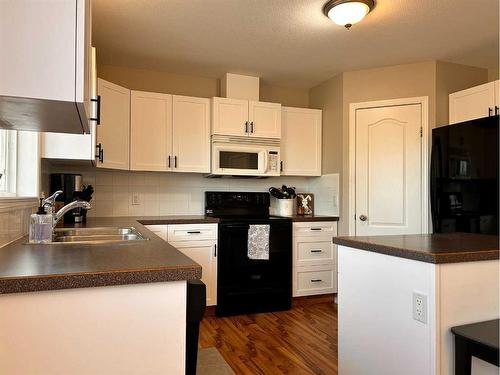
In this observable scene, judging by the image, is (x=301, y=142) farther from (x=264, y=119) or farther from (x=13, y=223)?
(x=13, y=223)

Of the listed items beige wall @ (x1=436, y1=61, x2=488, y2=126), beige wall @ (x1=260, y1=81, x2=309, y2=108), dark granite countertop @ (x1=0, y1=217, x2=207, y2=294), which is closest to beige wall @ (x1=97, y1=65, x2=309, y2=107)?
beige wall @ (x1=260, y1=81, x2=309, y2=108)

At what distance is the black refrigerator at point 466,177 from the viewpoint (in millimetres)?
2686

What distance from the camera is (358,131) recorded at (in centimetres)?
360

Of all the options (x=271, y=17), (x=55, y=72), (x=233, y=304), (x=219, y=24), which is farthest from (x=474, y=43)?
(x=55, y=72)

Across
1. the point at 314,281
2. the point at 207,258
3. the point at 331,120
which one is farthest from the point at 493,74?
the point at 207,258

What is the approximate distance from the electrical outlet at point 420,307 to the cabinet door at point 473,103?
2.28 metres

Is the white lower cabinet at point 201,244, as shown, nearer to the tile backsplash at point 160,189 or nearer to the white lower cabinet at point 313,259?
the tile backsplash at point 160,189

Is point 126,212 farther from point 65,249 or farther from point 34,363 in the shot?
point 34,363

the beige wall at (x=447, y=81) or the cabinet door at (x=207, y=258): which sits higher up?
the beige wall at (x=447, y=81)

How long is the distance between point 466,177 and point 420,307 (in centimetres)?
191

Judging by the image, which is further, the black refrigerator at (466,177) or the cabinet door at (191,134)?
the cabinet door at (191,134)

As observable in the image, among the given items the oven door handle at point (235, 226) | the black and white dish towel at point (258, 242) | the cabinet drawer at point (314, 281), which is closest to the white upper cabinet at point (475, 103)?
the cabinet drawer at point (314, 281)

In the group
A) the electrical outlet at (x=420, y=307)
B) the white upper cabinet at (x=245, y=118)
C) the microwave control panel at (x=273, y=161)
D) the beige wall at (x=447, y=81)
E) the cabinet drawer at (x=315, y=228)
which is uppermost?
the beige wall at (x=447, y=81)

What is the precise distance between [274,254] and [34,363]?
8.70 feet
